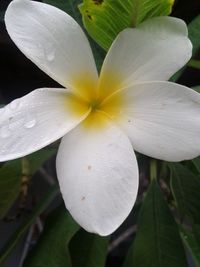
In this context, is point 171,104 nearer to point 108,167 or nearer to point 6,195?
point 108,167

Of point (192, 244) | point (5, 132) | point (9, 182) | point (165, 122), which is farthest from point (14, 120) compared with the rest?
point (192, 244)

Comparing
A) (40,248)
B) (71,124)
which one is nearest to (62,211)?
(40,248)

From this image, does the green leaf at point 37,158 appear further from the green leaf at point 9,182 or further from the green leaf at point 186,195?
the green leaf at point 186,195

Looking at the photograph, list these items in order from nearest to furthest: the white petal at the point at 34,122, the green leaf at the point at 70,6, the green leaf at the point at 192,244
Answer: the white petal at the point at 34,122, the green leaf at the point at 70,6, the green leaf at the point at 192,244

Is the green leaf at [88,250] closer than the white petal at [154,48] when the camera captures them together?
No

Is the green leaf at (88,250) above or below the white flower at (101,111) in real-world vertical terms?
below

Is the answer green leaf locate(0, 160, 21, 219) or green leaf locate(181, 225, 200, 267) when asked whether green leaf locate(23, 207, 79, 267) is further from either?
green leaf locate(181, 225, 200, 267)

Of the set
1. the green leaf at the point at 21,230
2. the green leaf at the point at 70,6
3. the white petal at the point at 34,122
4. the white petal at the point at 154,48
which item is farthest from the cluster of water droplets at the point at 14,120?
the green leaf at the point at 21,230

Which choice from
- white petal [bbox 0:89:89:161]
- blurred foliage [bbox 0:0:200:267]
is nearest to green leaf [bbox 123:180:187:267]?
blurred foliage [bbox 0:0:200:267]

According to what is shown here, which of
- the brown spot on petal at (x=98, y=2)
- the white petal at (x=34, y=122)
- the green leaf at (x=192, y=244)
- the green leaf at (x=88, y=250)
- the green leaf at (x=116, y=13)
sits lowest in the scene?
the green leaf at (x=192, y=244)

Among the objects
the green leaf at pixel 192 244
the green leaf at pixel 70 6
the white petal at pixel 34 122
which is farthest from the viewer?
the green leaf at pixel 192 244
